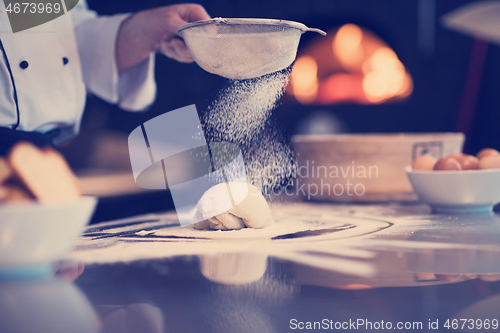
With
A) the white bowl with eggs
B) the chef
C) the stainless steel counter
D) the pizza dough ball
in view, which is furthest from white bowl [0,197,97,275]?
the white bowl with eggs

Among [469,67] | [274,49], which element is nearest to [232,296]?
[274,49]

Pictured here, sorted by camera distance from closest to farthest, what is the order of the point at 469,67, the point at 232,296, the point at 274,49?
the point at 232,296
the point at 274,49
the point at 469,67

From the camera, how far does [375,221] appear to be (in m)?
0.80

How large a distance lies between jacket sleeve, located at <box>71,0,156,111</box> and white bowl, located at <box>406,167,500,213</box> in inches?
30.2

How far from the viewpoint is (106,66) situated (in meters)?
1.08

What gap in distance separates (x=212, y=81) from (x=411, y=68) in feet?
4.98

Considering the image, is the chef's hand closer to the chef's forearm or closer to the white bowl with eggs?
the chef's forearm

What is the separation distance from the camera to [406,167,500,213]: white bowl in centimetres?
83

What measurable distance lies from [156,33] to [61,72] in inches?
10.7

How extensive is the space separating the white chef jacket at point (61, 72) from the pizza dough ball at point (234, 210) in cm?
47

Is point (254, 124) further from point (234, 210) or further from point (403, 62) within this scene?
point (403, 62)

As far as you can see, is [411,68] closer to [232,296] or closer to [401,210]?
[401,210]

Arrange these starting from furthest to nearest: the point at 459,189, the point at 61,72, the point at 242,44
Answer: the point at 61,72
the point at 459,189
the point at 242,44

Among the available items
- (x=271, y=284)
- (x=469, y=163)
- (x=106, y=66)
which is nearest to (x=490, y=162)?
(x=469, y=163)
